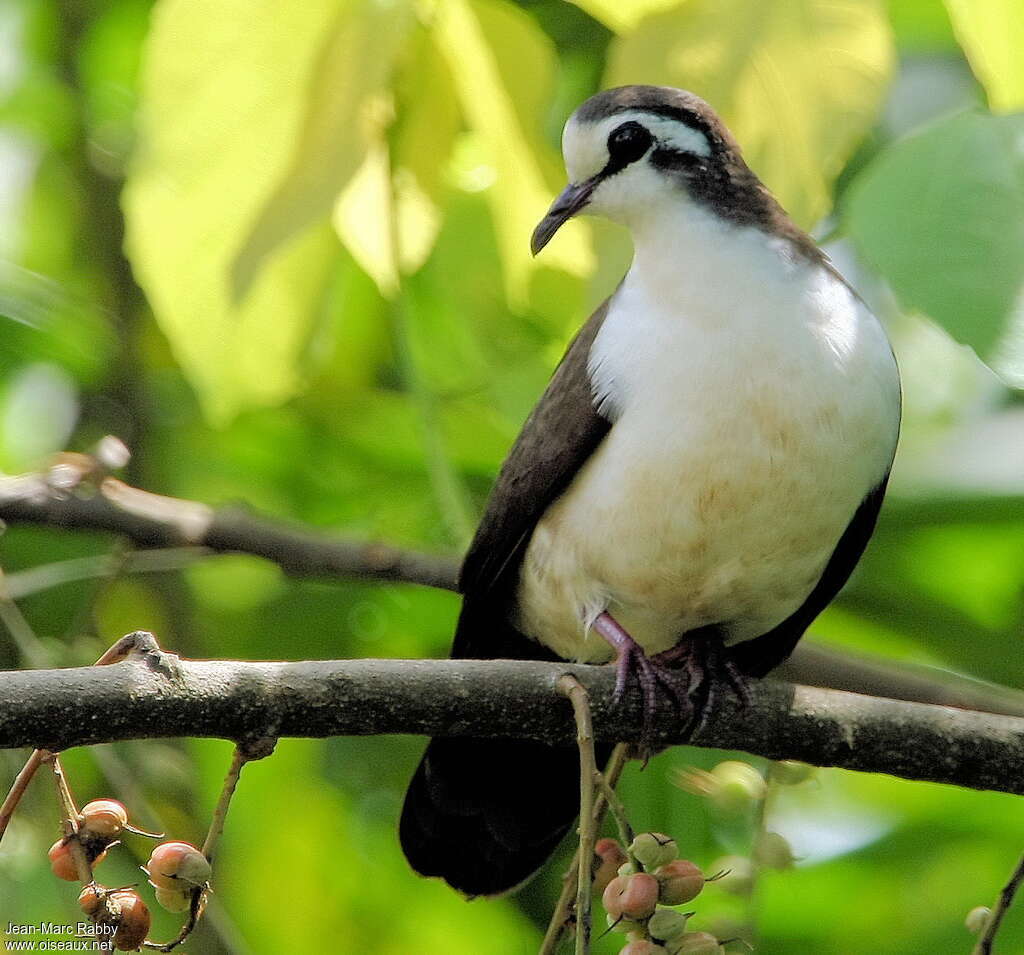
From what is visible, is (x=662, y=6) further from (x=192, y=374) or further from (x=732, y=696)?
(x=732, y=696)

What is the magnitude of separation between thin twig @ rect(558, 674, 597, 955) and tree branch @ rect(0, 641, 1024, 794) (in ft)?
0.52

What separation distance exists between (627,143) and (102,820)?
1566mm

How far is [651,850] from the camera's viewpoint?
5.81 ft

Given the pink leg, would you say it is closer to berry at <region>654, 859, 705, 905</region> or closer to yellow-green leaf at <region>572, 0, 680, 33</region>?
berry at <region>654, 859, 705, 905</region>

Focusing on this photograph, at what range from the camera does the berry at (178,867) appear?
157cm

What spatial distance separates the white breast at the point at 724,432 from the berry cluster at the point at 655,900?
3.03 feet

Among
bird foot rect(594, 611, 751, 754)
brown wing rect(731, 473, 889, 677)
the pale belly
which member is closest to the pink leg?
bird foot rect(594, 611, 751, 754)

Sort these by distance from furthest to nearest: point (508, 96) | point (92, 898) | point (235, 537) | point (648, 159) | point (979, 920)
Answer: point (235, 537), point (648, 159), point (508, 96), point (979, 920), point (92, 898)

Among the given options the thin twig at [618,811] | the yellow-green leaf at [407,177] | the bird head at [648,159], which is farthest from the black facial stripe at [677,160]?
the thin twig at [618,811]

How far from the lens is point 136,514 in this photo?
9.62ft

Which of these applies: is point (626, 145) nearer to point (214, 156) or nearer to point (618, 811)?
point (214, 156)

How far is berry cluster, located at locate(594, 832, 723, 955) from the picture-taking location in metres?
1.71

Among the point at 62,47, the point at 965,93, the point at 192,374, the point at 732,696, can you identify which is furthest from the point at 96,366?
the point at 965,93

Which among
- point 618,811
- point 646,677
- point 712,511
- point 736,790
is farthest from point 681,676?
point 618,811
